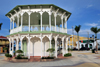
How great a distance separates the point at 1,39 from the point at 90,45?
47809mm

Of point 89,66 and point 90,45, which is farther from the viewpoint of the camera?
point 90,45

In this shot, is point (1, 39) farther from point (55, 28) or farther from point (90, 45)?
point (90, 45)

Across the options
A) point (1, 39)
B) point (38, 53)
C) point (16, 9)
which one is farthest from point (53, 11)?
point (1, 39)

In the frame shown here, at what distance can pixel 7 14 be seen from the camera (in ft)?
70.4

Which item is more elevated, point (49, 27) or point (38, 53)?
point (49, 27)

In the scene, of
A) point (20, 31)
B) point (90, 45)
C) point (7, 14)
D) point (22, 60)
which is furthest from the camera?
point (90, 45)

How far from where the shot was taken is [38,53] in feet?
65.3

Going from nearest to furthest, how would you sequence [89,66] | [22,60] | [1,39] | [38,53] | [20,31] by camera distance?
[89,66] → [22,60] → [20,31] → [38,53] → [1,39]

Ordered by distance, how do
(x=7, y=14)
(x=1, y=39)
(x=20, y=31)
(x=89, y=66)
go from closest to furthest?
(x=89, y=66)
(x=20, y=31)
(x=7, y=14)
(x=1, y=39)

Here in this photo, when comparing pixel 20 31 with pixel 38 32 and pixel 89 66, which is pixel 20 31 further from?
pixel 89 66

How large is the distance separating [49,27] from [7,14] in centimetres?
908

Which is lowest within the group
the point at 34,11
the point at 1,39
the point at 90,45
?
the point at 90,45

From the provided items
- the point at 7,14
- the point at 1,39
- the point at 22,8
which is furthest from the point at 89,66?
the point at 1,39

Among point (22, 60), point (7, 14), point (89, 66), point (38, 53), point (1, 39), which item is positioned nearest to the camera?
point (89, 66)
